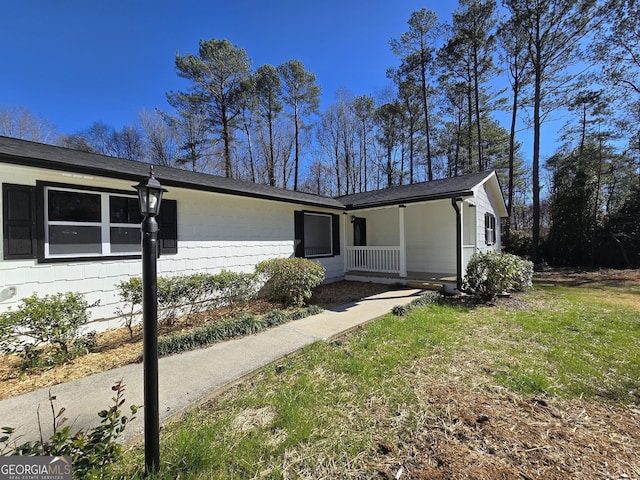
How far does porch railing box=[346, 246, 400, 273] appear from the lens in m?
9.20

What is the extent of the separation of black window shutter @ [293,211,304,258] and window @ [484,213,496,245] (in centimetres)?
750

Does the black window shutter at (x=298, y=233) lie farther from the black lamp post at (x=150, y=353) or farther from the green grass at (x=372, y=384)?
the black lamp post at (x=150, y=353)

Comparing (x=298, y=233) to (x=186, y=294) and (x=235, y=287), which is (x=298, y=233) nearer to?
(x=235, y=287)

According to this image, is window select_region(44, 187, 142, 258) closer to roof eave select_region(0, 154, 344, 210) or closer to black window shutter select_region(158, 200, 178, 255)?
black window shutter select_region(158, 200, 178, 255)

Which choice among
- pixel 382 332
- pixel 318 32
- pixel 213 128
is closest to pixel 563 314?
pixel 382 332

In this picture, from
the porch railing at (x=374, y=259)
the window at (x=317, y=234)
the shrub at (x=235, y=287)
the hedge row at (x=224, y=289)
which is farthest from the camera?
the porch railing at (x=374, y=259)

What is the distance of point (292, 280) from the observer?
635cm

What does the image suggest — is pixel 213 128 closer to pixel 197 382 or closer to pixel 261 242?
pixel 261 242

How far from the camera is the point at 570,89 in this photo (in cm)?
1430

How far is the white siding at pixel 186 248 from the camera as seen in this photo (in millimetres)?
4156

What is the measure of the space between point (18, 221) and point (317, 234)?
31.7 ft

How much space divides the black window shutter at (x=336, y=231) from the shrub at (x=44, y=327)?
293 inches

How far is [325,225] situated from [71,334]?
1006cm

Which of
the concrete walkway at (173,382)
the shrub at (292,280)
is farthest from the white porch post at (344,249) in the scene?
the concrete walkway at (173,382)
